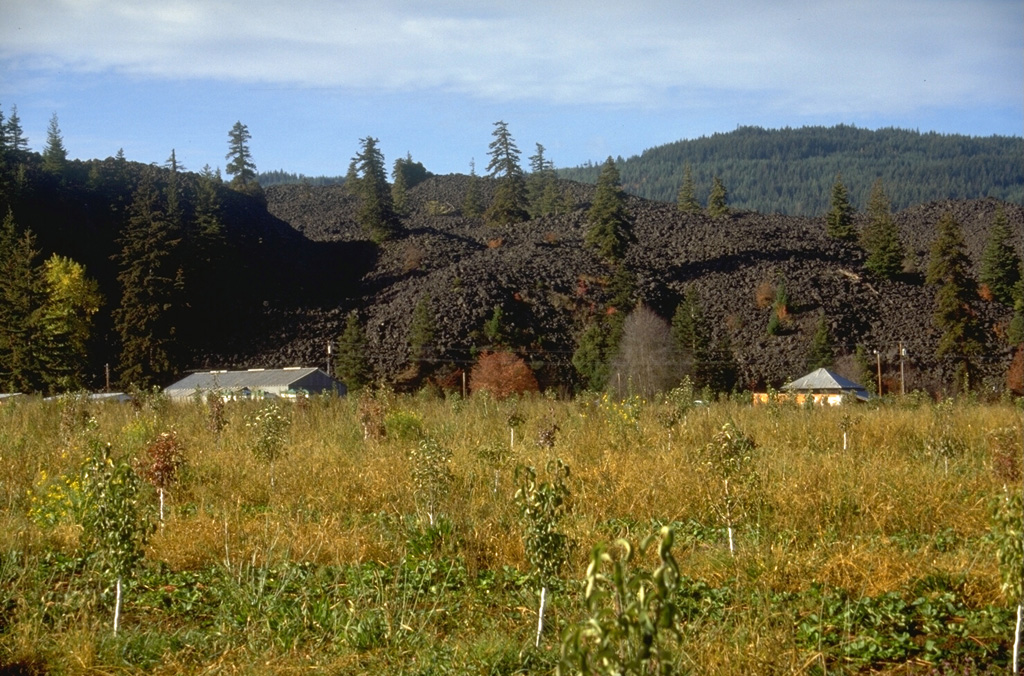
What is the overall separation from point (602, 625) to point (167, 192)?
51820 millimetres

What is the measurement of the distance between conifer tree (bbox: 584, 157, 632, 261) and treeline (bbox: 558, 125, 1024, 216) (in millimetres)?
74187

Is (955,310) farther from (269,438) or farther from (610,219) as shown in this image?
(269,438)

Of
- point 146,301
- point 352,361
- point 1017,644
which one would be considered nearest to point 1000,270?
point 352,361

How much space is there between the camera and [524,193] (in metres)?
66.2

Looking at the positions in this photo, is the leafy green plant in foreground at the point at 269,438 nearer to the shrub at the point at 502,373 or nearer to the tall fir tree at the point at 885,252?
the shrub at the point at 502,373

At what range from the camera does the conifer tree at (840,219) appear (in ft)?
200

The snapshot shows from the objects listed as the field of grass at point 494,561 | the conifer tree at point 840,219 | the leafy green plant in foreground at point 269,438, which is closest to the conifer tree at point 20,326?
the field of grass at point 494,561

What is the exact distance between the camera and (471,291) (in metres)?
42.8

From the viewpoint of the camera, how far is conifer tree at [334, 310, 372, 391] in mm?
33906

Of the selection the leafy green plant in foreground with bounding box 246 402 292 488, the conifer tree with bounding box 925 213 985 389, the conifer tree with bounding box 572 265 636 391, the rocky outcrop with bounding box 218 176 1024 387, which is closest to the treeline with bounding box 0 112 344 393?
the rocky outcrop with bounding box 218 176 1024 387

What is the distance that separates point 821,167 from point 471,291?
5108 inches

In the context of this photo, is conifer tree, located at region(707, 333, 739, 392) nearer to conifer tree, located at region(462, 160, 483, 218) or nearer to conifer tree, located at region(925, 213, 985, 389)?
conifer tree, located at region(925, 213, 985, 389)

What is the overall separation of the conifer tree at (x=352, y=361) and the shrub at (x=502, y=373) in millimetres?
4205

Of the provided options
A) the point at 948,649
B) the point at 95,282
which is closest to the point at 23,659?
the point at 948,649
